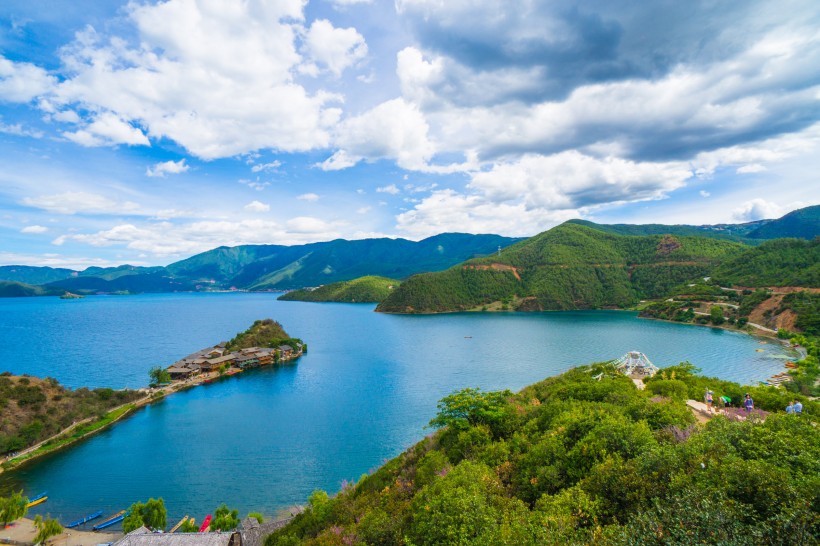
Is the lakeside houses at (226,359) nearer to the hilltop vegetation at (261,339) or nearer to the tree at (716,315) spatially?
the hilltop vegetation at (261,339)

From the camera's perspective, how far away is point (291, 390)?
56.2m

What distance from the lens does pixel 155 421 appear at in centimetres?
4525

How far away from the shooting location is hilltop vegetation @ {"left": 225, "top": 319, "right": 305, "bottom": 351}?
265 ft

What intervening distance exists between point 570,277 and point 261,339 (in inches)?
4976

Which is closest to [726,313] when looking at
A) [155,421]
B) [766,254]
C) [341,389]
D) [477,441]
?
[766,254]

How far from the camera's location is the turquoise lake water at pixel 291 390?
102 ft

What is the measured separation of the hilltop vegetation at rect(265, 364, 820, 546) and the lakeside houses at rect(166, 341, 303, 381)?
53186 millimetres

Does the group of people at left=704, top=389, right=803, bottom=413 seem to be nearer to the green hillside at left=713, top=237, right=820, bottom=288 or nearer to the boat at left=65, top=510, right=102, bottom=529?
the boat at left=65, top=510, right=102, bottom=529

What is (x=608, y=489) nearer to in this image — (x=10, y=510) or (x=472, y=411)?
(x=472, y=411)

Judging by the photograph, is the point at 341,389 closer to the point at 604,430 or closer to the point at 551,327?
the point at 604,430

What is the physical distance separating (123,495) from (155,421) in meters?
17.0

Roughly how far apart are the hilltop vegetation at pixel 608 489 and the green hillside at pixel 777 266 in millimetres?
102628

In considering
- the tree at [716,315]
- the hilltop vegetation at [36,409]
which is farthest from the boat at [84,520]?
the tree at [716,315]

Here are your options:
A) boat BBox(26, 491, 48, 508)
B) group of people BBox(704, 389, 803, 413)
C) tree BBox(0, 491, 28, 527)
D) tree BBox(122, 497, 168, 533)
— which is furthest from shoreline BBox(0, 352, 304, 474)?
group of people BBox(704, 389, 803, 413)
